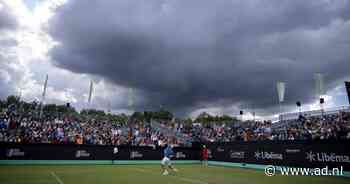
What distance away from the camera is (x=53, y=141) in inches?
1201

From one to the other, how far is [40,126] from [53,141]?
352 centimetres

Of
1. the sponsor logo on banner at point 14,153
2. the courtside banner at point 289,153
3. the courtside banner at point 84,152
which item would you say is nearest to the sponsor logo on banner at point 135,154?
the courtside banner at point 84,152

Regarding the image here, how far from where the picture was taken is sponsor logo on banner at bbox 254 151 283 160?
998 inches

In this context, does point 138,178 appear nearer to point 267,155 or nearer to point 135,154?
point 267,155

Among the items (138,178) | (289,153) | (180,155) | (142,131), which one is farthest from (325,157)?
(142,131)

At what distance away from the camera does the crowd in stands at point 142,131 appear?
2742cm

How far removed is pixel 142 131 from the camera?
40719 mm

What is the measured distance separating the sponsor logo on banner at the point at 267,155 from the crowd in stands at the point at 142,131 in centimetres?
269

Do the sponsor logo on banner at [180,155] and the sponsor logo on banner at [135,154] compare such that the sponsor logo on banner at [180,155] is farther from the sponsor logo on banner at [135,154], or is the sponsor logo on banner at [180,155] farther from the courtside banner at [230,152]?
the sponsor logo on banner at [135,154]

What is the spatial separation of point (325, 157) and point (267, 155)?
6.27 m

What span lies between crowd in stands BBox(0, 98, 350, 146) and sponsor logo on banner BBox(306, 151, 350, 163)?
143cm

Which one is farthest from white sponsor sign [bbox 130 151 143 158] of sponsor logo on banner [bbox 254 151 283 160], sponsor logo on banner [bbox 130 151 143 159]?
sponsor logo on banner [bbox 254 151 283 160]

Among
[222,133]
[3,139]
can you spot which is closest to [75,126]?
[3,139]

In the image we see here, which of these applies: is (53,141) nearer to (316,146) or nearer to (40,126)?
(40,126)
